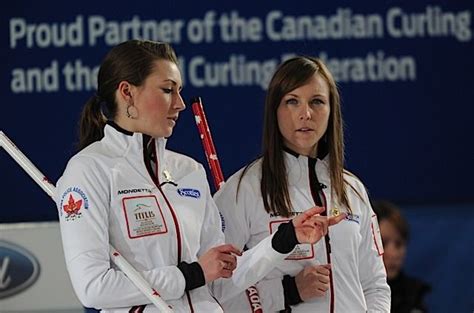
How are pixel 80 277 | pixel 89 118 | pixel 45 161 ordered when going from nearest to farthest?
pixel 80 277 → pixel 89 118 → pixel 45 161

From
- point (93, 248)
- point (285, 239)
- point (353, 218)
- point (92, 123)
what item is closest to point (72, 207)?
point (93, 248)

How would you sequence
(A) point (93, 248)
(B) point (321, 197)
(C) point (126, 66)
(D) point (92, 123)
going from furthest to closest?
1. (B) point (321, 197)
2. (D) point (92, 123)
3. (C) point (126, 66)
4. (A) point (93, 248)

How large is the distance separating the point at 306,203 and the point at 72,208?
766mm

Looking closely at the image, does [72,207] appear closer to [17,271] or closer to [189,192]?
[189,192]

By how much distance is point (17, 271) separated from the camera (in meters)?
4.97

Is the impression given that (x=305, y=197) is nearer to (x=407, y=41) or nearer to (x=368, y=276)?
(x=368, y=276)

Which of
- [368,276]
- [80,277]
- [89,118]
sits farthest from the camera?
[368,276]

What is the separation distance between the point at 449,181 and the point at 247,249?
175 cm

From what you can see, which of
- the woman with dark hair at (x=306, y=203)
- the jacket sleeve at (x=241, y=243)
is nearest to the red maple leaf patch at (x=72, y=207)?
the jacket sleeve at (x=241, y=243)

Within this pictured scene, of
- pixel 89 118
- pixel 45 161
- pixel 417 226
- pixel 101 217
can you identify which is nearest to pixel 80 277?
pixel 101 217

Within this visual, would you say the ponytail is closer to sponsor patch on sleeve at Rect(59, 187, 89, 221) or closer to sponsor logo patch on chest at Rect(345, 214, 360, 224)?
sponsor patch on sleeve at Rect(59, 187, 89, 221)

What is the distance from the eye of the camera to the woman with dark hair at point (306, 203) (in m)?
3.62

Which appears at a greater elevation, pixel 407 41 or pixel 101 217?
pixel 407 41

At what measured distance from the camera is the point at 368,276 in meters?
3.72
